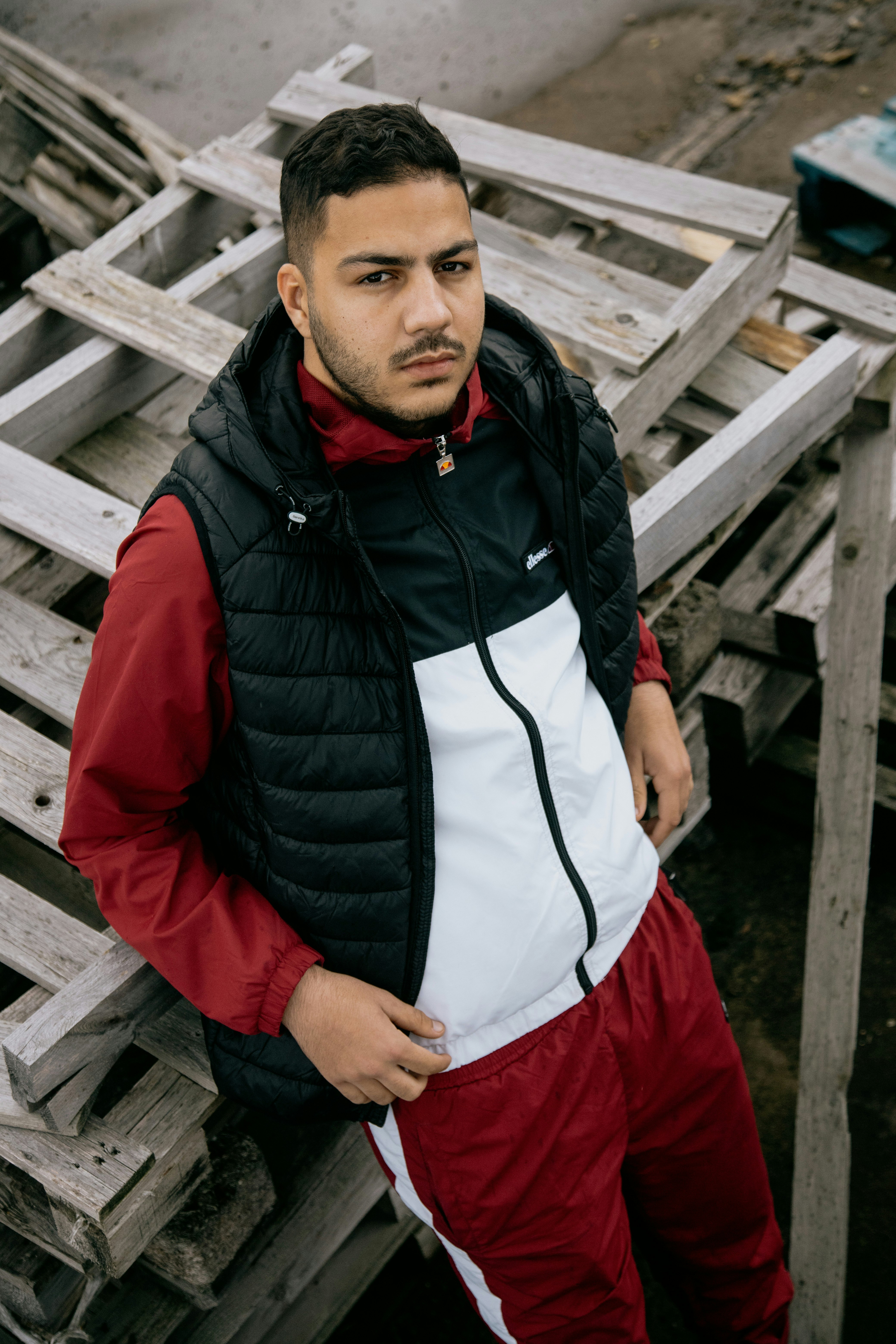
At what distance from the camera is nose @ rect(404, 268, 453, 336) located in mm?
1400

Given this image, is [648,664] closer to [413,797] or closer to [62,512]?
[413,797]

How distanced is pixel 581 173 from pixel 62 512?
1.63 metres

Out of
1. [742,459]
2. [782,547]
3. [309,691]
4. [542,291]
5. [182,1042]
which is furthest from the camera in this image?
[782,547]

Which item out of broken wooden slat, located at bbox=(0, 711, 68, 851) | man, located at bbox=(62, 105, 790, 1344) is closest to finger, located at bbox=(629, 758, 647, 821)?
man, located at bbox=(62, 105, 790, 1344)

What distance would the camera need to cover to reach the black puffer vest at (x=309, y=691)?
4.69 ft

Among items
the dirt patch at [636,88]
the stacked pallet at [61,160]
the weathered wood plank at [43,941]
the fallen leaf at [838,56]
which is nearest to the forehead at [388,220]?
the weathered wood plank at [43,941]

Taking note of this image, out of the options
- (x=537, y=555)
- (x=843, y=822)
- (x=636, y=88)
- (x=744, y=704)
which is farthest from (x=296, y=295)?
(x=636, y=88)

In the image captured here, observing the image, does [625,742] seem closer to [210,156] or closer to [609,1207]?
[609,1207]

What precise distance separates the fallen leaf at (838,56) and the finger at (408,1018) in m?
8.06

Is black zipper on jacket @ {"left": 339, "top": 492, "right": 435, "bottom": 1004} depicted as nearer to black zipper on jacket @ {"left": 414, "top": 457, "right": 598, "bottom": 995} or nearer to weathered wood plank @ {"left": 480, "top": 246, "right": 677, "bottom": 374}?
black zipper on jacket @ {"left": 414, "top": 457, "right": 598, "bottom": 995}

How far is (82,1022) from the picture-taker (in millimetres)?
1649

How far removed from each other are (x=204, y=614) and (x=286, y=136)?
7.32ft

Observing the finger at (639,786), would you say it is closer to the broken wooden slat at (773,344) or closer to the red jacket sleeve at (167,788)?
the red jacket sleeve at (167,788)

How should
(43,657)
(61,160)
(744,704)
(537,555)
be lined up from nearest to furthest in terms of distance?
(537,555)
(43,657)
(744,704)
(61,160)
